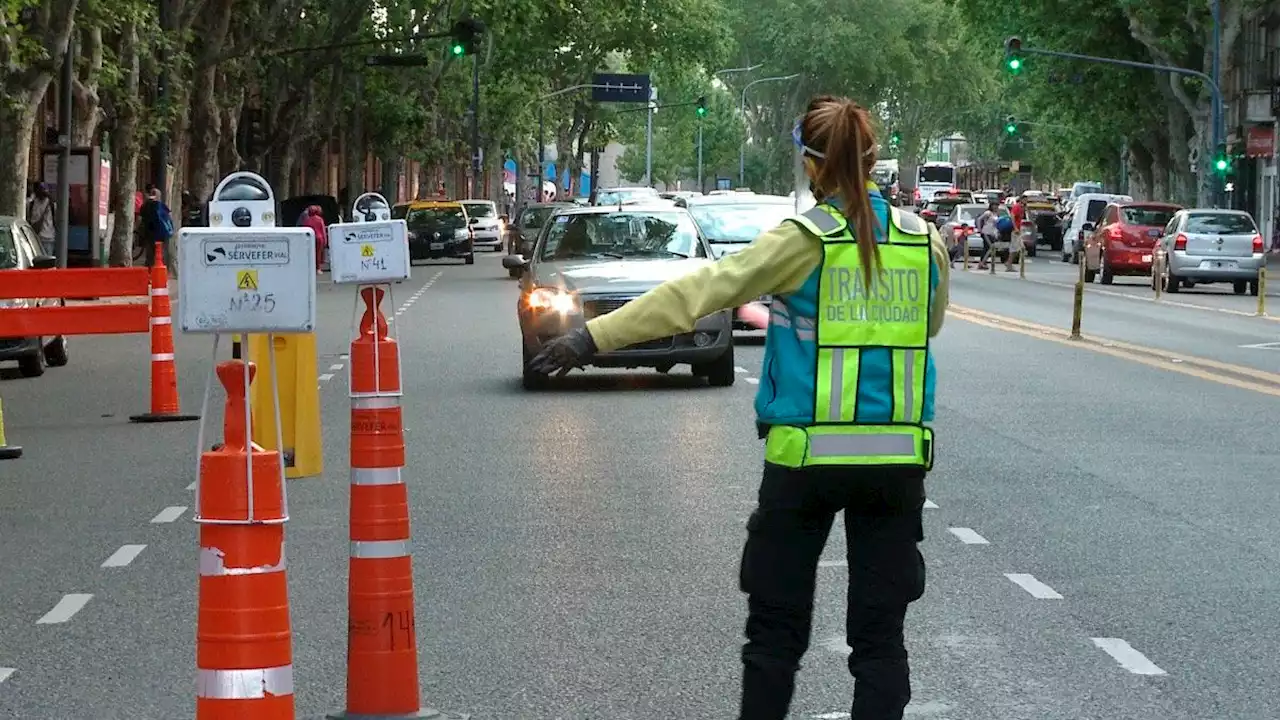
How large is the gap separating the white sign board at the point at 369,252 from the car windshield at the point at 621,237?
36.4 feet

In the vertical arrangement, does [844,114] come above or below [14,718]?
above

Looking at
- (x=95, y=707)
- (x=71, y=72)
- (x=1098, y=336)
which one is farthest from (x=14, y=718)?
(x=71, y=72)

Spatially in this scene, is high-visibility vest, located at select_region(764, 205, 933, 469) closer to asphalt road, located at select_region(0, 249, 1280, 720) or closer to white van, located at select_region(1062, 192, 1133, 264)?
asphalt road, located at select_region(0, 249, 1280, 720)

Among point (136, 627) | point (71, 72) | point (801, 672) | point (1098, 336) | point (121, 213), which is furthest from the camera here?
point (121, 213)

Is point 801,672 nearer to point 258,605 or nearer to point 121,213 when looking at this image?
point 258,605

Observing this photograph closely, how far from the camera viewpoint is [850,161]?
572 cm

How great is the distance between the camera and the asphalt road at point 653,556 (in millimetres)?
7613

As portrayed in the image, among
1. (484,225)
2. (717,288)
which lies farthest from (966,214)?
(717,288)

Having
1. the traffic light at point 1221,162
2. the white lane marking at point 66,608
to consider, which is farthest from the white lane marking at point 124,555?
the traffic light at point 1221,162

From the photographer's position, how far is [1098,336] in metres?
27.9

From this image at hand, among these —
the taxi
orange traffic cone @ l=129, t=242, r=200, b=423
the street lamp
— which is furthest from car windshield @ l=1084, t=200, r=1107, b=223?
the street lamp

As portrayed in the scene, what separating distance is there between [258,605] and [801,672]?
287 cm

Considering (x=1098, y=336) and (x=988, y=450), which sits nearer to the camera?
(x=988, y=450)

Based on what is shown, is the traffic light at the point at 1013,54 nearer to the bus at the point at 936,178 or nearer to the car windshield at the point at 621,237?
the car windshield at the point at 621,237
